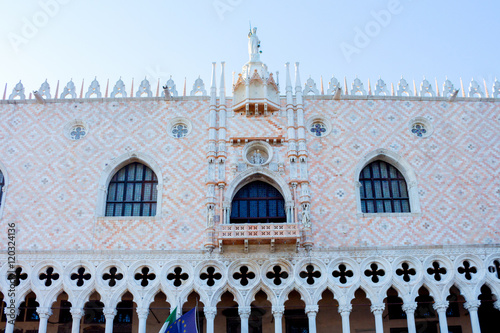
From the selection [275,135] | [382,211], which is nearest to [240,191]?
[275,135]

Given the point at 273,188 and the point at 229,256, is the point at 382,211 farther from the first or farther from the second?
the point at 229,256

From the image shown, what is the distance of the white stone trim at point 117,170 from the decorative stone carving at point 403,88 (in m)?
8.40

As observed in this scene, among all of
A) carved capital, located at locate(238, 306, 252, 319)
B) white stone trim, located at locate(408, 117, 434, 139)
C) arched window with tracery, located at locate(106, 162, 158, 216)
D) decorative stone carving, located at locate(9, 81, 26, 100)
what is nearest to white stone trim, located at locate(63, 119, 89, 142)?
arched window with tracery, located at locate(106, 162, 158, 216)

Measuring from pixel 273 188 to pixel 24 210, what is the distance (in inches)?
299

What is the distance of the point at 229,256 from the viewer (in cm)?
1545

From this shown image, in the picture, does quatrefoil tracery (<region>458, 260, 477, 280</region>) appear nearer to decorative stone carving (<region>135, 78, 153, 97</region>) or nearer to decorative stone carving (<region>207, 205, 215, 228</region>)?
decorative stone carving (<region>207, 205, 215, 228</region>)

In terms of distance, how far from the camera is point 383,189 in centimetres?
1680

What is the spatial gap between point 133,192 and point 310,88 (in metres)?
6.71

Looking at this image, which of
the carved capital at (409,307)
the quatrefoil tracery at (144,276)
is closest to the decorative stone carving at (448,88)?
the carved capital at (409,307)

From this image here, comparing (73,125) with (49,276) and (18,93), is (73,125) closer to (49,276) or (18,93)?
(18,93)

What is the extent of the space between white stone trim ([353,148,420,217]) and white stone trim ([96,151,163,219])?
5996mm

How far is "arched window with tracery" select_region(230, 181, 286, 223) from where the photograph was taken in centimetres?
1647

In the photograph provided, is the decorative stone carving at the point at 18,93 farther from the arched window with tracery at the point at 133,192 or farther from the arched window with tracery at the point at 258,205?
the arched window with tracery at the point at 258,205

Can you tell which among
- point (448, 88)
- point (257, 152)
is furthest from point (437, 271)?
point (257, 152)
